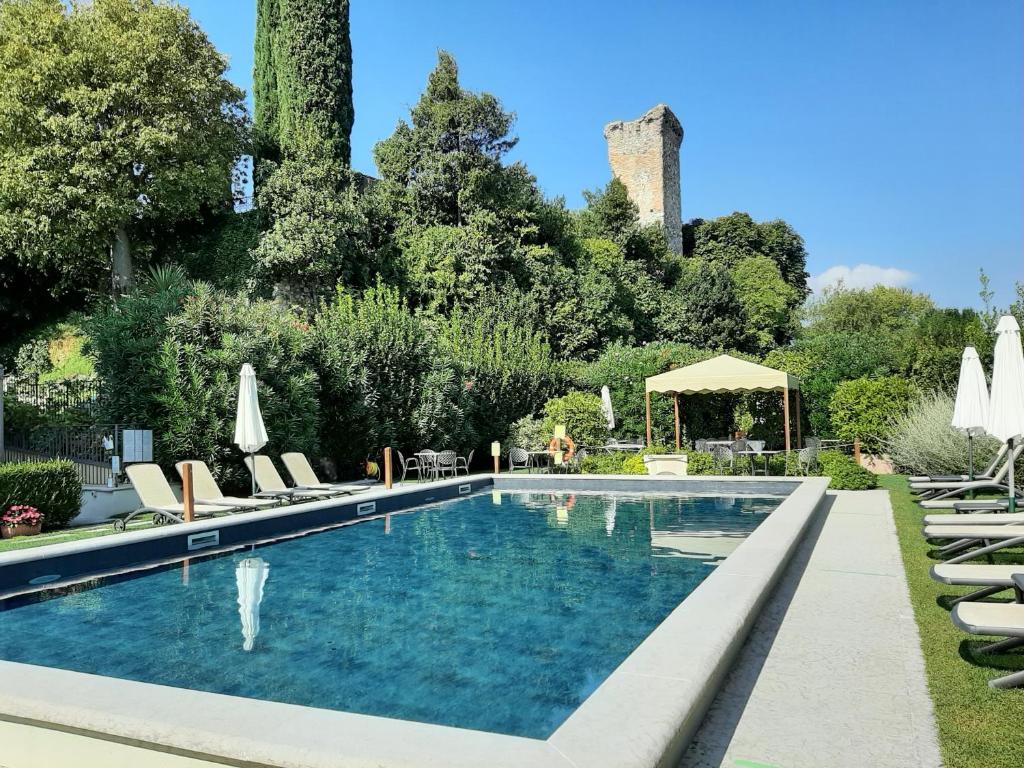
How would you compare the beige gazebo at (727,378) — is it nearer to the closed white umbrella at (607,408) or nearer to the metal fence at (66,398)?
the closed white umbrella at (607,408)

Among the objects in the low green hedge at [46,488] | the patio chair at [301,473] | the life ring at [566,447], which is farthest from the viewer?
the life ring at [566,447]

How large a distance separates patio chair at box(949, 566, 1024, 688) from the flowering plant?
32.9 ft

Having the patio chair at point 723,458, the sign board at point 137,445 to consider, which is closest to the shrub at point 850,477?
the patio chair at point 723,458

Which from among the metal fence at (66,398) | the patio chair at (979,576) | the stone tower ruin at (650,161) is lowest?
the patio chair at (979,576)

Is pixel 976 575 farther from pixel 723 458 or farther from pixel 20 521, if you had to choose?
pixel 723 458

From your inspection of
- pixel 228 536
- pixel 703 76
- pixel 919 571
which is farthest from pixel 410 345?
pixel 703 76

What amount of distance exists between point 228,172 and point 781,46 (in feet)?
59.7

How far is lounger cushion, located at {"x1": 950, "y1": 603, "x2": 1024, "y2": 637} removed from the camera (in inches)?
129

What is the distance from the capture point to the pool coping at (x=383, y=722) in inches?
96.0

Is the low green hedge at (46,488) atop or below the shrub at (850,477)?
atop

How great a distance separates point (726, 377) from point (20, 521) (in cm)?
1240

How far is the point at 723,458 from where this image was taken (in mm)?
14680

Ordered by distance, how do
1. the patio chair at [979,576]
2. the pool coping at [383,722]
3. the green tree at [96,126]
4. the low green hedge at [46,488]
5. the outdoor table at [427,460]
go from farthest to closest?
the green tree at [96,126] → the outdoor table at [427,460] → the low green hedge at [46,488] → the patio chair at [979,576] → the pool coping at [383,722]

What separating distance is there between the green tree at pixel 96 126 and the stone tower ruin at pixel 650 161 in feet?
92.8
